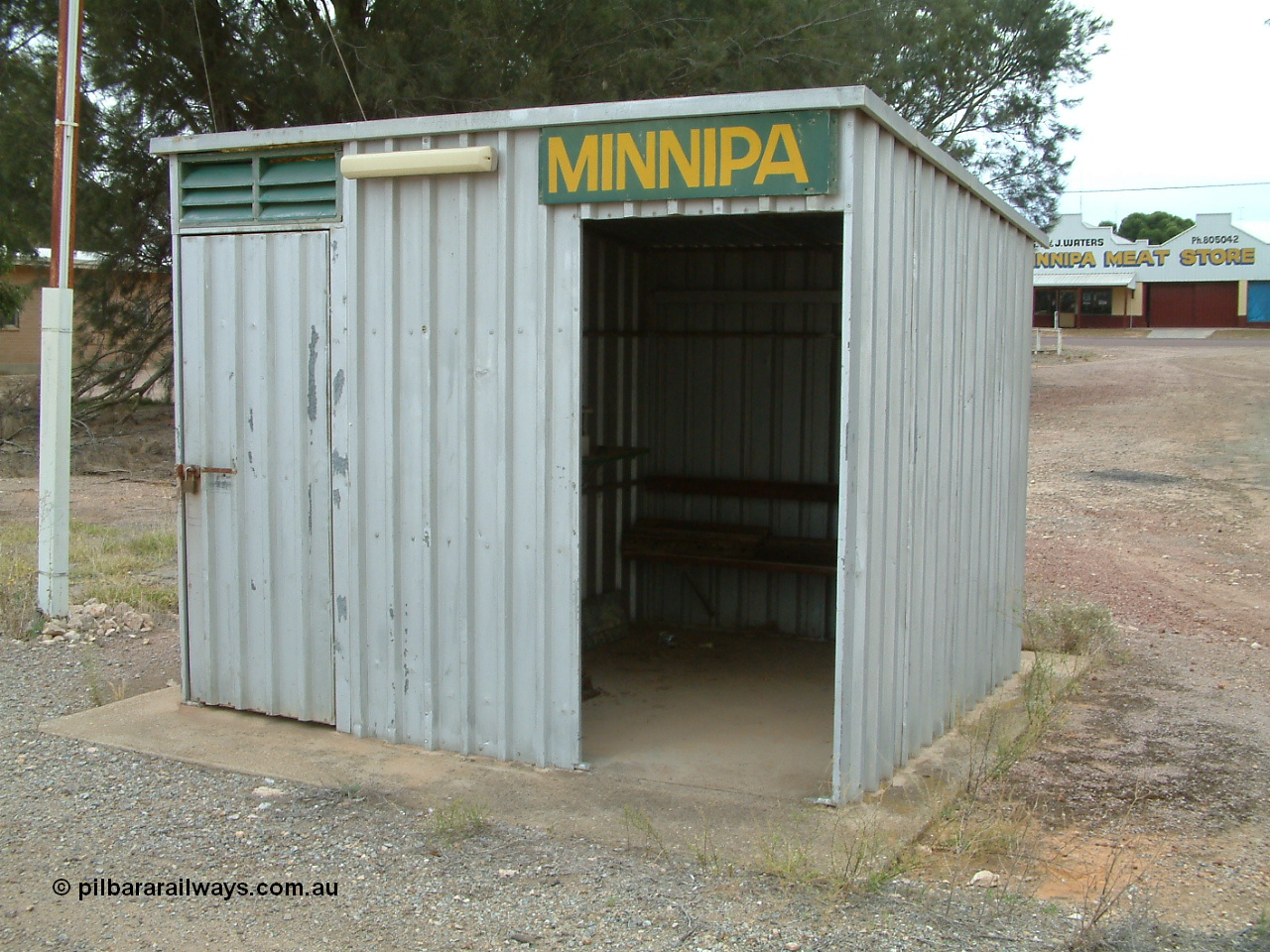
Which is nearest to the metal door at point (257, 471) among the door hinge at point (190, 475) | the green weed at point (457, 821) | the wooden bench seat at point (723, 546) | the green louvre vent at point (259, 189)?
the door hinge at point (190, 475)

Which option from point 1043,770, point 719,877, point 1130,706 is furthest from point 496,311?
point 1130,706

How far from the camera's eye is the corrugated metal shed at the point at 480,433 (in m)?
4.71

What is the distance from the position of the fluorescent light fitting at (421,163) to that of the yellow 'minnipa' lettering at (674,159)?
31cm

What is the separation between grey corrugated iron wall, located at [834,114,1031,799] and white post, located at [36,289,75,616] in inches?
212

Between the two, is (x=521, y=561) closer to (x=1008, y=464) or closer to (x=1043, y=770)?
(x=1043, y=770)

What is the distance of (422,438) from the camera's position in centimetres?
529

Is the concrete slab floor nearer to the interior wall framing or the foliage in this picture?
the interior wall framing

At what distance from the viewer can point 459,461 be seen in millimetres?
5230

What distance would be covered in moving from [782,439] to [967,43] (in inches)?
405

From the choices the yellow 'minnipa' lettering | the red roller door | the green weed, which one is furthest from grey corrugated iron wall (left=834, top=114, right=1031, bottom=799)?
the red roller door

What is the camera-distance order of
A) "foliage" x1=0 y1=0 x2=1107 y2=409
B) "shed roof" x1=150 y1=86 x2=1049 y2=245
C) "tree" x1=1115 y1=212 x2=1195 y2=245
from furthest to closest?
"tree" x1=1115 y1=212 x2=1195 y2=245, "foliage" x1=0 y1=0 x2=1107 y2=409, "shed roof" x1=150 y1=86 x2=1049 y2=245

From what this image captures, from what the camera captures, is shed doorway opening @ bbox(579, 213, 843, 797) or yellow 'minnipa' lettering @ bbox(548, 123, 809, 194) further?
shed doorway opening @ bbox(579, 213, 843, 797)

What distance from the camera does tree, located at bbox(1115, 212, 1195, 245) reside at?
65625 millimetres

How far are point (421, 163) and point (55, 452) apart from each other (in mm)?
3972
